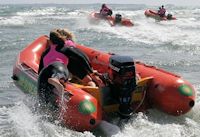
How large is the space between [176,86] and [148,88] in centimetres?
47

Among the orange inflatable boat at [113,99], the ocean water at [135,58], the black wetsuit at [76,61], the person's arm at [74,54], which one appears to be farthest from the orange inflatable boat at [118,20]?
the person's arm at [74,54]

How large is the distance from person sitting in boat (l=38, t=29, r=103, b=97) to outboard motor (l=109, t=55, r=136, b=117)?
19.6 inches

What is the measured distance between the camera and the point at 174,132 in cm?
536

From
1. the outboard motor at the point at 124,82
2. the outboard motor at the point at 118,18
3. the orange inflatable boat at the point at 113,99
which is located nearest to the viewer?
the orange inflatable boat at the point at 113,99

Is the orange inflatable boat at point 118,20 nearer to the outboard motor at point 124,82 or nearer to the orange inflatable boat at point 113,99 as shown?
the orange inflatable boat at point 113,99

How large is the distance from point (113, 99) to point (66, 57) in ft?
2.92

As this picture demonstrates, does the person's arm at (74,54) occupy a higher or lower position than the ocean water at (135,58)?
higher

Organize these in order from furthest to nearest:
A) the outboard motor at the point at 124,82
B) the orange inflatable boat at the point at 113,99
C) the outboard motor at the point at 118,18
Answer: the outboard motor at the point at 118,18
the outboard motor at the point at 124,82
the orange inflatable boat at the point at 113,99

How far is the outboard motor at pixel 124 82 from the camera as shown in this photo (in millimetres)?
5723

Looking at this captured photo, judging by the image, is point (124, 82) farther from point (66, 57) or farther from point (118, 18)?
point (118, 18)

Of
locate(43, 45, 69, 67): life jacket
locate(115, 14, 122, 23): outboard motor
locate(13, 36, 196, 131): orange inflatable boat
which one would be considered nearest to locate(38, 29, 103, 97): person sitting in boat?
locate(43, 45, 69, 67): life jacket

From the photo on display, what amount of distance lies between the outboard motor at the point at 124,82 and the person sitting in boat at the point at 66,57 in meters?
0.50

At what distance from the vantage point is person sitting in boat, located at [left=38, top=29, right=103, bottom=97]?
19.4 ft

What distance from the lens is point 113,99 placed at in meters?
5.89
